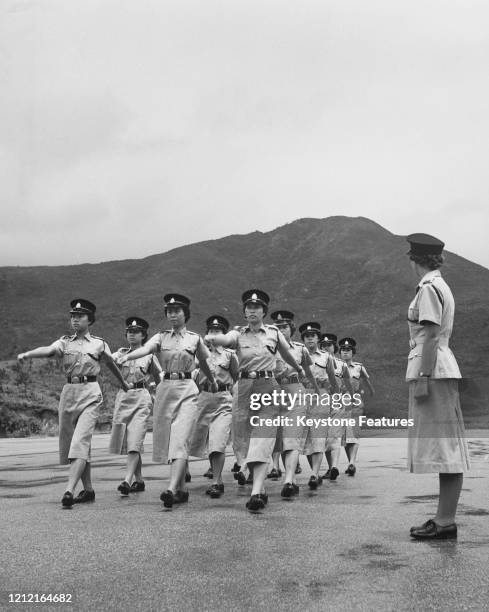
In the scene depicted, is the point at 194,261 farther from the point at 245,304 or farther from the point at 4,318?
the point at 245,304

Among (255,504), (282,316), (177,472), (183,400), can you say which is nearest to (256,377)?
(183,400)

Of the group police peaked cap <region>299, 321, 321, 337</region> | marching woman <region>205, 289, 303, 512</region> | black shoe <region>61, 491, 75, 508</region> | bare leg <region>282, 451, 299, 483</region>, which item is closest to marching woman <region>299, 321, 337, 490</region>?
police peaked cap <region>299, 321, 321, 337</region>

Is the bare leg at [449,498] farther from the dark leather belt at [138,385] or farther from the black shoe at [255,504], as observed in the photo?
the dark leather belt at [138,385]

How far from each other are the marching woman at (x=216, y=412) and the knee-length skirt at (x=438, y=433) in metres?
3.29

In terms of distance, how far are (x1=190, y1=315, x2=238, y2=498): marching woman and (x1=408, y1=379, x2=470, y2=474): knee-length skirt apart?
329 centimetres

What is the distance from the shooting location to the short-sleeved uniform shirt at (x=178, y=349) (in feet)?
24.4

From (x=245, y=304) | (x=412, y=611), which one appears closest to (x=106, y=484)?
(x=245, y=304)

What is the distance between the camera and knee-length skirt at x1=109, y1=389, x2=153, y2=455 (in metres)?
8.31

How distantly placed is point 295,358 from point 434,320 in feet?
11.3

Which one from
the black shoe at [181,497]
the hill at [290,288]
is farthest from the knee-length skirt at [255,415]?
the hill at [290,288]

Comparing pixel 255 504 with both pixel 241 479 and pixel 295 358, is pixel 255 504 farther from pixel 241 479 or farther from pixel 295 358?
pixel 241 479

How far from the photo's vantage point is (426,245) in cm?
554

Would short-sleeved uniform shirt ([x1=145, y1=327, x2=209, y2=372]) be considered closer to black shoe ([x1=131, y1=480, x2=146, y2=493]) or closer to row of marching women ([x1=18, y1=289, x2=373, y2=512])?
row of marching women ([x1=18, y1=289, x2=373, y2=512])

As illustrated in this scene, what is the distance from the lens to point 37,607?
3.62 m
